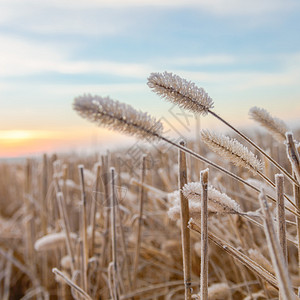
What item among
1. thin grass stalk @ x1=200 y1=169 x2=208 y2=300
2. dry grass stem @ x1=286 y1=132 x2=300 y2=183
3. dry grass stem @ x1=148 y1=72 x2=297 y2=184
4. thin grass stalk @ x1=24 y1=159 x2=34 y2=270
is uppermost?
dry grass stem @ x1=148 y1=72 x2=297 y2=184

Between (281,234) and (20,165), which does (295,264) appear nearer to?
(281,234)

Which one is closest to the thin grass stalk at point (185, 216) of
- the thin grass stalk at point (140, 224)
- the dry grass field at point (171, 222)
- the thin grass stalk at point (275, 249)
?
the dry grass field at point (171, 222)

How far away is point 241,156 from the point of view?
0.58m

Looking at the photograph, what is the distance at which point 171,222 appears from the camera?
1.57 metres

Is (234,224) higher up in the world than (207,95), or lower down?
lower down

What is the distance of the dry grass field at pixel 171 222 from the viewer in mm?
538

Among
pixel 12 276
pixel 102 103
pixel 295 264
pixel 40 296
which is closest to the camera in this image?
pixel 102 103

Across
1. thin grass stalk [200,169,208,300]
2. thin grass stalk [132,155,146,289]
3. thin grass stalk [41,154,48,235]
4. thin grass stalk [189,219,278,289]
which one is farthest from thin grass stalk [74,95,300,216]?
thin grass stalk [41,154,48,235]

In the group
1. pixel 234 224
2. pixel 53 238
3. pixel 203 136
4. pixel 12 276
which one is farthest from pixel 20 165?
pixel 203 136

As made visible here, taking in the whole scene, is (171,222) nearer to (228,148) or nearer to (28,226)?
Answer: (28,226)

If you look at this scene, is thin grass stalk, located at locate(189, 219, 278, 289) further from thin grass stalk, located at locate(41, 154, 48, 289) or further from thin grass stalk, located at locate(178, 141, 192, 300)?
thin grass stalk, located at locate(41, 154, 48, 289)

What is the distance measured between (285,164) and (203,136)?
4.21 feet

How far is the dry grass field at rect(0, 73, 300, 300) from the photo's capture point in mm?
538

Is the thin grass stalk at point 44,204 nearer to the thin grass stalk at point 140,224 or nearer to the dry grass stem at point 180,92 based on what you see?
the thin grass stalk at point 140,224
